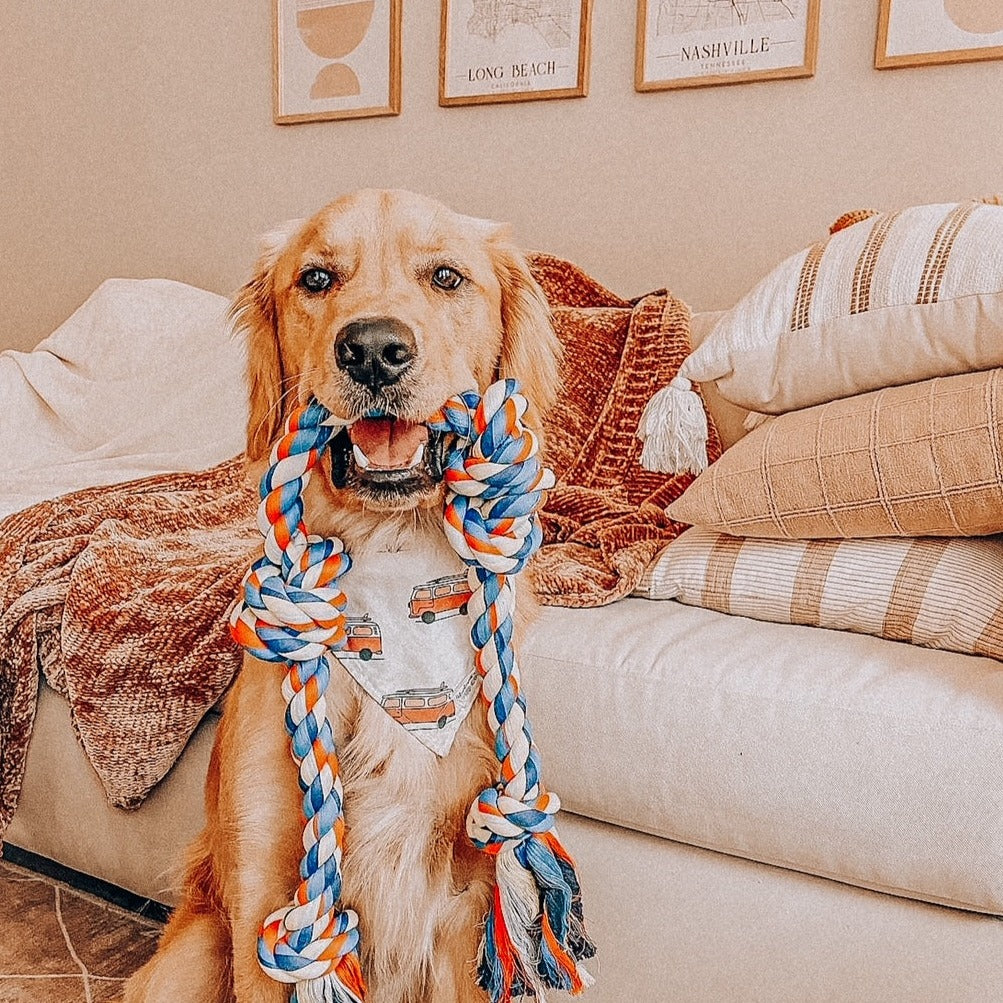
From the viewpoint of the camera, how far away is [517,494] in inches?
38.2

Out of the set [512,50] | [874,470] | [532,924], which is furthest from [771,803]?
[512,50]

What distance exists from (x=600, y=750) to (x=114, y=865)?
34.3 inches

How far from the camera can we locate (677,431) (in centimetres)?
159

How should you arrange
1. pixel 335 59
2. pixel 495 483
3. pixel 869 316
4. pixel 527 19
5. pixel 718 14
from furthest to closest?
pixel 335 59
pixel 527 19
pixel 718 14
pixel 869 316
pixel 495 483

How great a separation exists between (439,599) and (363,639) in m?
0.08

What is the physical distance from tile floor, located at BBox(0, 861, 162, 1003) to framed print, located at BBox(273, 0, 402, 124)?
200 centimetres

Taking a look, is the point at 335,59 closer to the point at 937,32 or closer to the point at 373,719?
the point at 937,32

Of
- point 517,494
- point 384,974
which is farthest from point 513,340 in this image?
point 384,974

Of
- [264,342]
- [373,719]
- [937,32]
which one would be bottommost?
[373,719]

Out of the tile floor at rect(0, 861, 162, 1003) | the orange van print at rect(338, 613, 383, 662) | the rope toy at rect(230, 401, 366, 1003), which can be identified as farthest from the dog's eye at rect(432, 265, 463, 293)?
the tile floor at rect(0, 861, 162, 1003)

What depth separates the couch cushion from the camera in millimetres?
1111

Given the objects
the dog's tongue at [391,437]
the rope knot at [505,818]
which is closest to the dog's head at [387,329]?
the dog's tongue at [391,437]

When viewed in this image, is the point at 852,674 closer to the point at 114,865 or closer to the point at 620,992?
the point at 620,992

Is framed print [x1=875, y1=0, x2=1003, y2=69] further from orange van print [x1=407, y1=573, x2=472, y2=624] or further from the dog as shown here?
orange van print [x1=407, y1=573, x2=472, y2=624]
